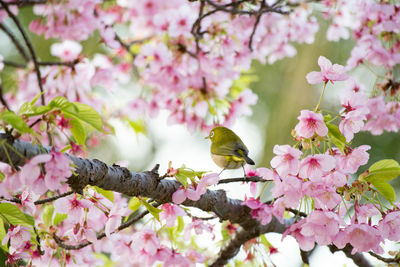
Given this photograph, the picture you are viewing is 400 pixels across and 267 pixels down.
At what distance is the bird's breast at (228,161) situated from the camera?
1.75 metres

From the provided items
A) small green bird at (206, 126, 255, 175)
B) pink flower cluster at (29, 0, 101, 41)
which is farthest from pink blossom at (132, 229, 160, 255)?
pink flower cluster at (29, 0, 101, 41)

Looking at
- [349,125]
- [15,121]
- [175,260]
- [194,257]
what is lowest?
[194,257]

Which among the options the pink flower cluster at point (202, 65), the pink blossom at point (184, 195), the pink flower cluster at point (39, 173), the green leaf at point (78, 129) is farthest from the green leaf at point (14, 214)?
the pink flower cluster at point (202, 65)

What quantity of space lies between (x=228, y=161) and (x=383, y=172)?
2.29ft

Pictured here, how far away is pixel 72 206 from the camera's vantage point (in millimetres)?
1248

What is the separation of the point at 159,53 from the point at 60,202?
1.33 meters

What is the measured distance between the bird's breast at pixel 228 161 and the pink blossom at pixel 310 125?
577 millimetres

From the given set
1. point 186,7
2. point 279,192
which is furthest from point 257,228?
point 186,7

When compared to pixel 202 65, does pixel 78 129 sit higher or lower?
higher

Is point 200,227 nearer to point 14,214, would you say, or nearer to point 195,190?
point 195,190

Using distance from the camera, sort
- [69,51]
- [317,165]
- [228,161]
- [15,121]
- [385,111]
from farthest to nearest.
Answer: [69,51] → [385,111] → [228,161] → [317,165] → [15,121]

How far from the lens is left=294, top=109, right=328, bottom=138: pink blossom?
1.12 meters

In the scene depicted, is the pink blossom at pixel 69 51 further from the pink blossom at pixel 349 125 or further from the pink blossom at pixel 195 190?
the pink blossom at pixel 349 125

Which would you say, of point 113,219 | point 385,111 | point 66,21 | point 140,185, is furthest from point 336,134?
point 66,21
